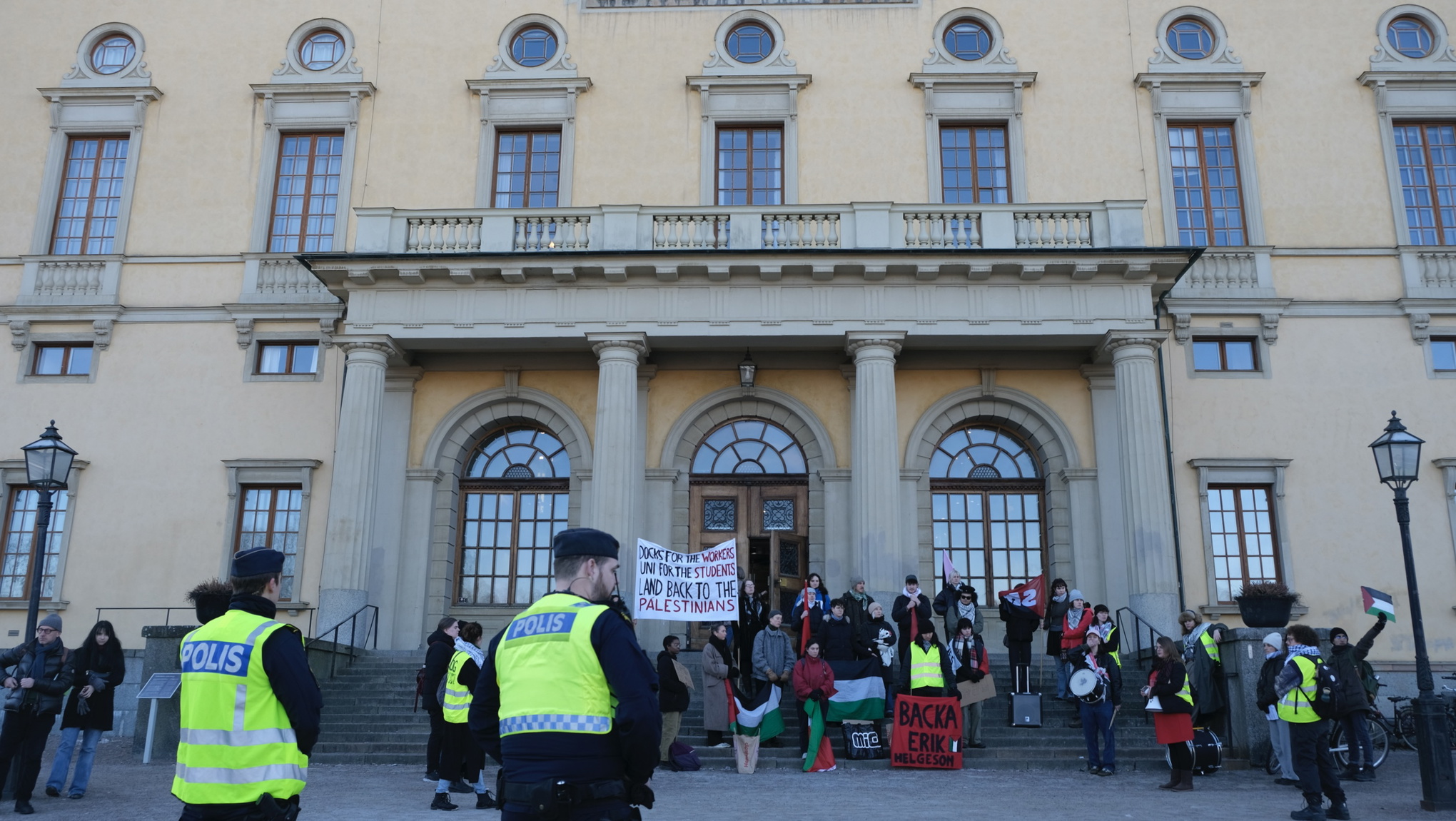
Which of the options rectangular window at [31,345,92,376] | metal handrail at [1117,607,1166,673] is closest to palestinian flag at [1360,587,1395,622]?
metal handrail at [1117,607,1166,673]

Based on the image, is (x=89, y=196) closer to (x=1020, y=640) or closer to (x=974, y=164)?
(x=974, y=164)

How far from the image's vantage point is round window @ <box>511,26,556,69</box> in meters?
24.6

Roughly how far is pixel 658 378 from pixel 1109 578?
29.0ft

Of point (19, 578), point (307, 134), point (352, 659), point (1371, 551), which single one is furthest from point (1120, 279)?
point (19, 578)

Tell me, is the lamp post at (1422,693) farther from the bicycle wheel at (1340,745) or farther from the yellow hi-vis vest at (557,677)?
the yellow hi-vis vest at (557,677)

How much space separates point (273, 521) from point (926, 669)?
44.4 ft

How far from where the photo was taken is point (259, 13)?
25.0m

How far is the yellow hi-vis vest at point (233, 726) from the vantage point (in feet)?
17.1

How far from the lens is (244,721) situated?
17.4 ft

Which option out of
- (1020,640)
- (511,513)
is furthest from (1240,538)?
(511,513)

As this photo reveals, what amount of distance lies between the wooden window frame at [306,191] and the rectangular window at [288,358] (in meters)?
1.94

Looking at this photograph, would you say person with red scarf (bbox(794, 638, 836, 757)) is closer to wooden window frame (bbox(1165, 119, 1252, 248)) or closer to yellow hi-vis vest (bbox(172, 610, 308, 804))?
yellow hi-vis vest (bbox(172, 610, 308, 804))

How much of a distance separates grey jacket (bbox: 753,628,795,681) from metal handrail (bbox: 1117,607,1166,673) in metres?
5.94

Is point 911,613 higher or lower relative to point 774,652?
higher
